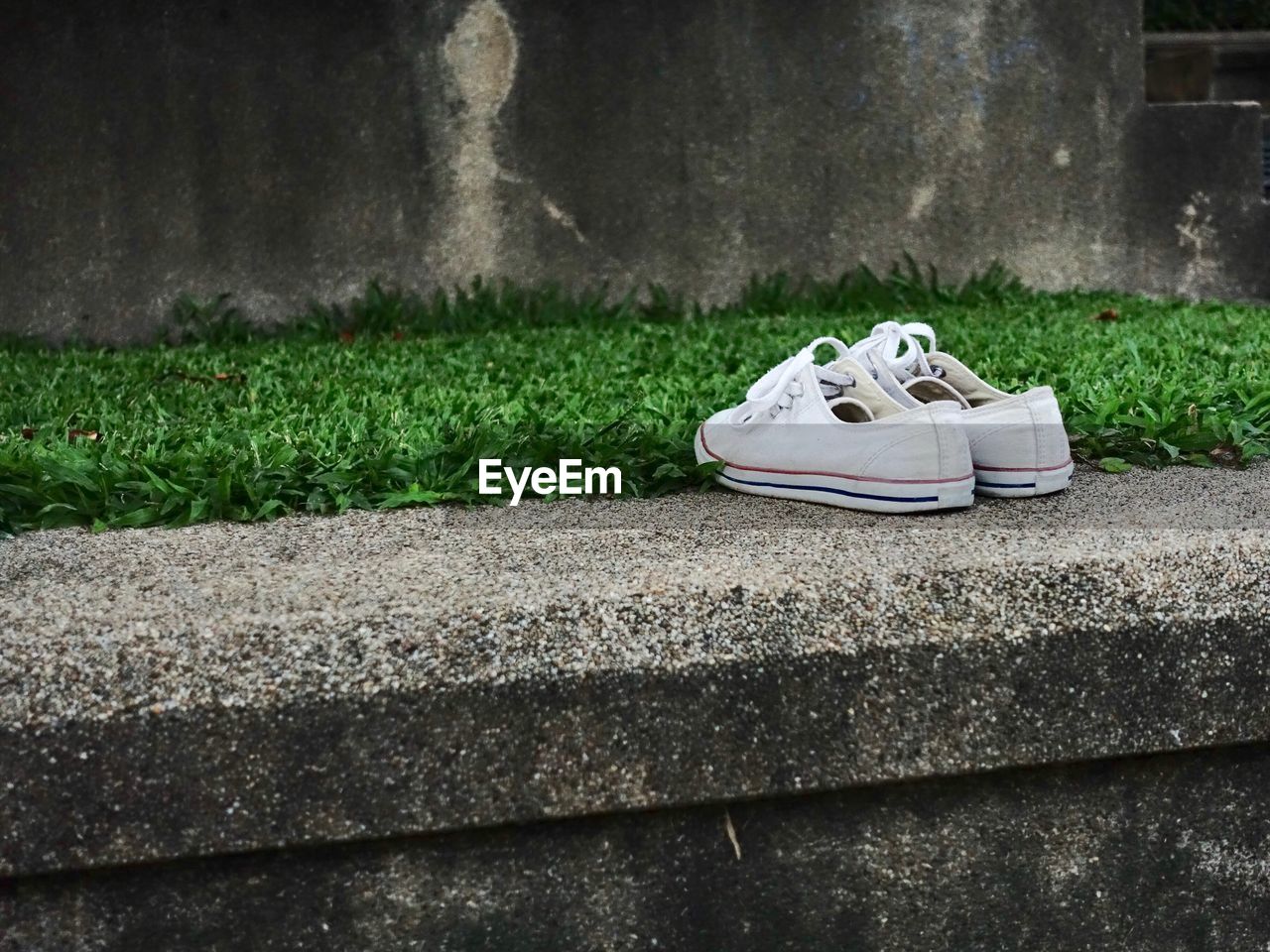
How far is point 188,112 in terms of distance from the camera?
11.5 ft

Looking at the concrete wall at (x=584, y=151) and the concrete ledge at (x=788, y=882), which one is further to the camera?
the concrete wall at (x=584, y=151)

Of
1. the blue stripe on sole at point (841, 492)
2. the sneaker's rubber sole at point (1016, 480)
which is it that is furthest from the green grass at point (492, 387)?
the sneaker's rubber sole at point (1016, 480)

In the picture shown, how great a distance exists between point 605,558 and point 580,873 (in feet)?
1.03

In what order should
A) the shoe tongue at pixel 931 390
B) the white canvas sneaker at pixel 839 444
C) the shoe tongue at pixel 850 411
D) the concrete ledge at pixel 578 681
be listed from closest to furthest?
the concrete ledge at pixel 578 681
the white canvas sneaker at pixel 839 444
the shoe tongue at pixel 850 411
the shoe tongue at pixel 931 390

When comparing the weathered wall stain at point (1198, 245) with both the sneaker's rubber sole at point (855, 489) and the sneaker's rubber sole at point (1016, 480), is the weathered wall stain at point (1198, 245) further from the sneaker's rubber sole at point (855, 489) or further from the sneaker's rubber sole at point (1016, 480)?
the sneaker's rubber sole at point (855, 489)

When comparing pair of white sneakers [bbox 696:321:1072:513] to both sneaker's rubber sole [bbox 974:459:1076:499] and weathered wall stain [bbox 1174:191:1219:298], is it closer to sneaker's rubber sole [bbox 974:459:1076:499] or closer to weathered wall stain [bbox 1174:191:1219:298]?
sneaker's rubber sole [bbox 974:459:1076:499]

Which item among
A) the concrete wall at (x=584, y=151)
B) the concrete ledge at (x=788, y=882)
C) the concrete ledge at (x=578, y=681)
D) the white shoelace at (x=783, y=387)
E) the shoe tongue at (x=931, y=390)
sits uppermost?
the concrete wall at (x=584, y=151)

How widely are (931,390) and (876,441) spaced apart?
11.1 inches

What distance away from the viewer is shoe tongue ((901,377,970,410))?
1.74 meters

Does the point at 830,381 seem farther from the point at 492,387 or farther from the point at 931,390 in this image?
the point at 492,387

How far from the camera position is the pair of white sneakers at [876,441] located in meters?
1.51

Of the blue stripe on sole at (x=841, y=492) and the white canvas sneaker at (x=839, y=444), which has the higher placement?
the white canvas sneaker at (x=839, y=444)

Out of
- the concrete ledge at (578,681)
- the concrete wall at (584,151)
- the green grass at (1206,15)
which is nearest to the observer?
the concrete ledge at (578,681)

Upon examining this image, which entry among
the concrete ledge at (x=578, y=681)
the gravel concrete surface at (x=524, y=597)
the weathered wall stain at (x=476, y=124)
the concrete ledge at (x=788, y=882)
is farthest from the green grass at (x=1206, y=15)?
the concrete ledge at (x=788, y=882)
